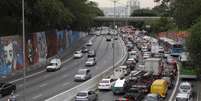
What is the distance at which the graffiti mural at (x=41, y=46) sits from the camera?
3130 inches

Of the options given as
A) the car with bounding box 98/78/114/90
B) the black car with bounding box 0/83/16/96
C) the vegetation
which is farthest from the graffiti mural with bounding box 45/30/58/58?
the black car with bounding box 0/83/16/96

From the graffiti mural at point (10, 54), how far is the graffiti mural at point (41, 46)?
997cm

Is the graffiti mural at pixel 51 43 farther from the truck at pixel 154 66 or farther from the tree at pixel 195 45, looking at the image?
the tree at pixel 195 45

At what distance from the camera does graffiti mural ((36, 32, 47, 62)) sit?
79500mm

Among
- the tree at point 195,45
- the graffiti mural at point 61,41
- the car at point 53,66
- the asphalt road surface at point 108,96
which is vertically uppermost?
the tree at point 195,45

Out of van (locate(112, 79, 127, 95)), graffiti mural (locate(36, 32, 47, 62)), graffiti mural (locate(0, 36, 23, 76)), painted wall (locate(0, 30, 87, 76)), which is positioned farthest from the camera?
graffiti mural (locate(36, 32, 47, 62))

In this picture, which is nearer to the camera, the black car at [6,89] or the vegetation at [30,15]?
the black car at [6,89]

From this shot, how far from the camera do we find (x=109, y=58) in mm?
90938

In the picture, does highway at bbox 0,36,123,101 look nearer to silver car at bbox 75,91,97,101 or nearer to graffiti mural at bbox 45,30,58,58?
silver car at bbox 75,91,97,101

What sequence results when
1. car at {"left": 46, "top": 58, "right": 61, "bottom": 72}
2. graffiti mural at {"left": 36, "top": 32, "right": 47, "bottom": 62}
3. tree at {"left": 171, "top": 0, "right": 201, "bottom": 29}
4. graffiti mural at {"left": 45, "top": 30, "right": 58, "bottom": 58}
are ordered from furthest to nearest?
graffiti mural at {"left": 45, "top": 30, "right": 58, "bottom": 58}, graffiti mural at {"left": 36, "top": 32, "right": 47, "bottom": 62}, tree at {"left": 171, "top": 0, "right": 201, "bottom": 29}, car at {"left": 46, "top": 58, "right": 61, "bottom": 72}

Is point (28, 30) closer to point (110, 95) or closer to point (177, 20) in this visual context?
point (177, 20)

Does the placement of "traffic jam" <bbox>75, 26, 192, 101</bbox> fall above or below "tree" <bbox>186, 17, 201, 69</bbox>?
below

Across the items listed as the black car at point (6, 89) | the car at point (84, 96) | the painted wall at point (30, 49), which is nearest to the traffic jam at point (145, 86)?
the car at point (84, 96)

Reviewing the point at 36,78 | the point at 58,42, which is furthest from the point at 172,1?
the point at 36,78
